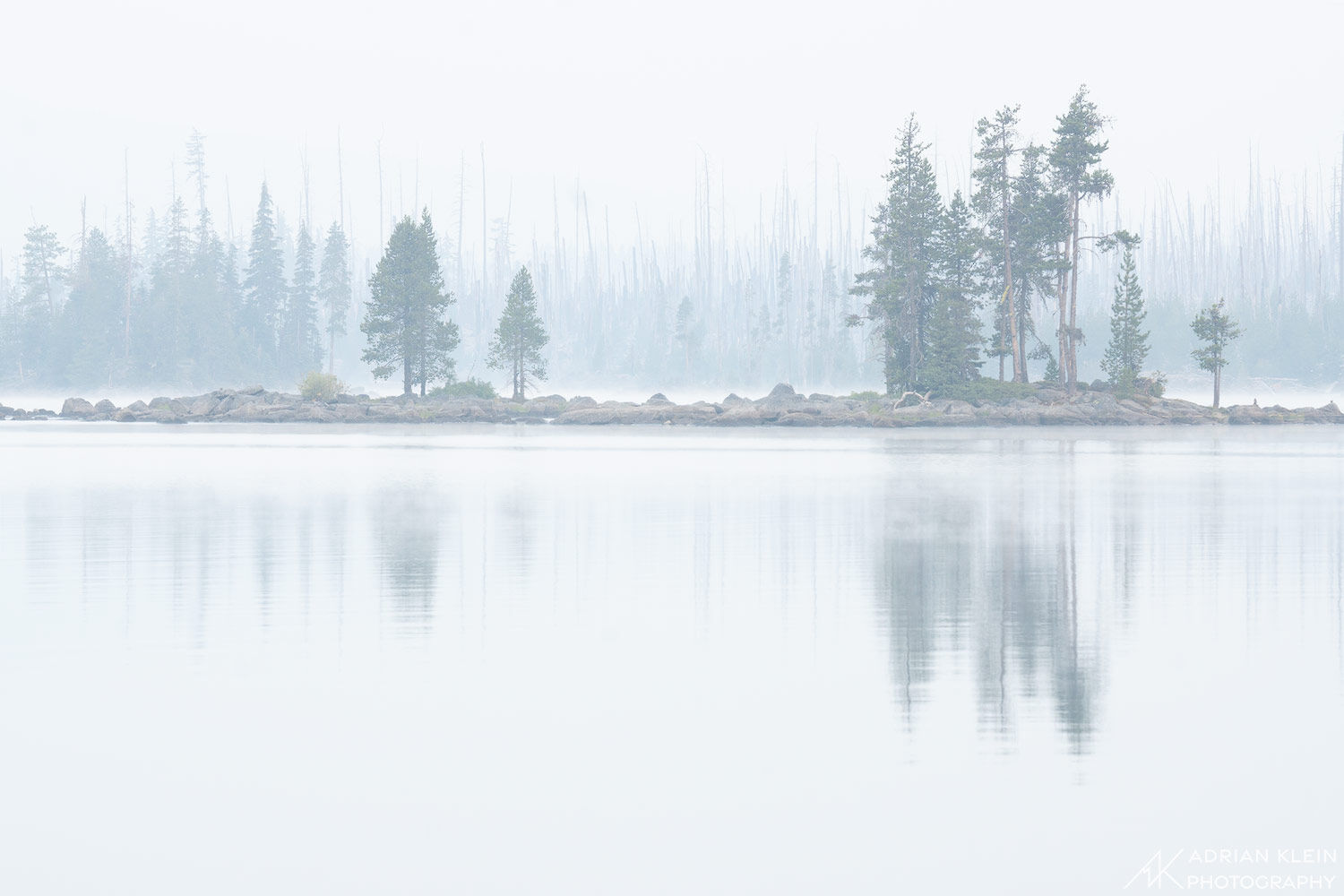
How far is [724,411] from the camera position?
70.8m

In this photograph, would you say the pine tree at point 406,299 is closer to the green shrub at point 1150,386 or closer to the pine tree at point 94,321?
the green shrub at point 1150,386

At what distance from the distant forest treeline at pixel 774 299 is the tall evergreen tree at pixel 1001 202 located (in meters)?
0.11

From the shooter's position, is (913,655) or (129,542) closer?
(913,655)

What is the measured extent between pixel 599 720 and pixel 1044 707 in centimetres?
282

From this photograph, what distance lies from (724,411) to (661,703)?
6227 cm

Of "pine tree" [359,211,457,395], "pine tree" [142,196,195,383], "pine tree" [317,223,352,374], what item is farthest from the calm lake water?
"pine tree" [317,223,352,374]

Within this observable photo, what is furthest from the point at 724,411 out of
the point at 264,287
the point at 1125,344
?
the point at 264,287

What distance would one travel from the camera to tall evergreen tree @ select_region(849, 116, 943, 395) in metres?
66.2

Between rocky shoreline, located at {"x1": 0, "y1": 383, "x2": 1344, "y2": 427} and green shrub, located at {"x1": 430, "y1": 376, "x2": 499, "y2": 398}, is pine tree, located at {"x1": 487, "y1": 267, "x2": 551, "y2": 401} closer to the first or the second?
rocky shoreline, located at {"x1": 0, "y1": 383, "x2": 1344, "y2": 427}

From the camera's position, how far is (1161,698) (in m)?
8.69

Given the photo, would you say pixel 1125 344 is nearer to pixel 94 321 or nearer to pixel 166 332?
pixel 166 332

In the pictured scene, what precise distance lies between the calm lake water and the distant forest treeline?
48869 mm

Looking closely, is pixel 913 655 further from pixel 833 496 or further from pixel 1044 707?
pixel 833 496

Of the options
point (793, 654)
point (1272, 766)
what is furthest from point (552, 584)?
point (1272, 766)
